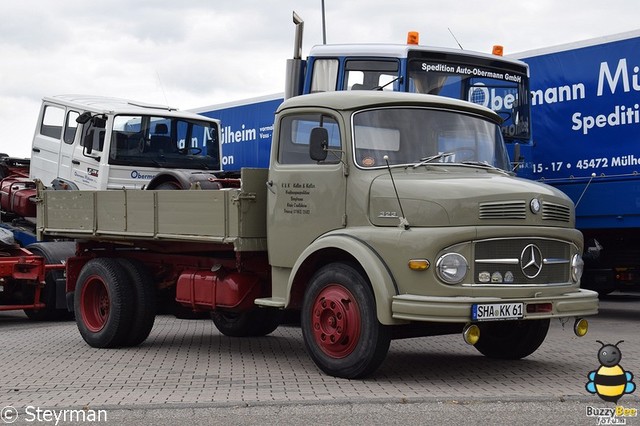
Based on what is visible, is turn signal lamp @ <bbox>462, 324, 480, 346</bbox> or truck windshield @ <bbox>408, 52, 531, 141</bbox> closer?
turn signal lamp @ <bbox>462, 324, 480, 346</bbox>

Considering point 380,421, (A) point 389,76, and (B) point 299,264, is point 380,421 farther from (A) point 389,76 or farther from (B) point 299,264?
(A) point 389,76

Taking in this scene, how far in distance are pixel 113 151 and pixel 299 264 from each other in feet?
22.2

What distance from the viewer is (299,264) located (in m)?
9.29

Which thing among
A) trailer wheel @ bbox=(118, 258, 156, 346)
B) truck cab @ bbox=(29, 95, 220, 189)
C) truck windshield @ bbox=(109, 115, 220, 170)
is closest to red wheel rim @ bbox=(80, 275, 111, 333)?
trailer wheel @ bbox=(118, 258, 156, 346)

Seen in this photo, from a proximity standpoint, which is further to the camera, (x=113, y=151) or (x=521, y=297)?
(x=113, y=151)

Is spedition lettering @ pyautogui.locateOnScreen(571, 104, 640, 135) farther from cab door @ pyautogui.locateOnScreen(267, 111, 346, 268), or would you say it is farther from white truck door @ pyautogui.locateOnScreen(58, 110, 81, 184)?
white truck door @ pyautogui.locateOnScreen(58, 110, 81, 184)

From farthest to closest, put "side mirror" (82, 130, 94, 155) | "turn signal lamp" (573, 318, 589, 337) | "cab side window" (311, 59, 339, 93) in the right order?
"side mirror" (82, 130, 94, 155) < "cab side window" (311, 59, 339, 93) < "turn signal lamp" (573, 318, 589, 337)

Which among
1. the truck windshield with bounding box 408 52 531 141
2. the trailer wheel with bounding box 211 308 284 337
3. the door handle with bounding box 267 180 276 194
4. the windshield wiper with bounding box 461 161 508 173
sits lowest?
the trailer wheel with bounding box 211 308 284 337

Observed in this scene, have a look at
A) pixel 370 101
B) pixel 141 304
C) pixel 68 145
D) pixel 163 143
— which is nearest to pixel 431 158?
pixel 370 101

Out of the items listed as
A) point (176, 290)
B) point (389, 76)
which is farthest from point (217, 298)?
point (389, 76)

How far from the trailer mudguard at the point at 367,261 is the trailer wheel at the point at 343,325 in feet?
0.44

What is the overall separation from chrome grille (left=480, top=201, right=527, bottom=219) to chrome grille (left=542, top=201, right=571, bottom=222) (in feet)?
0.79

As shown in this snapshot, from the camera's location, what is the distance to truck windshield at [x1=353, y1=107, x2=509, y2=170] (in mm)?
9219

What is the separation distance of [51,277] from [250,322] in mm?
3570
